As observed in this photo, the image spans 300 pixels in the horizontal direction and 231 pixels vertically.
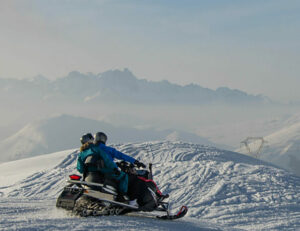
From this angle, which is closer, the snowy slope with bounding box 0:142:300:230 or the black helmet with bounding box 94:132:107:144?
the black helmet with bounding box 94:132:107:144

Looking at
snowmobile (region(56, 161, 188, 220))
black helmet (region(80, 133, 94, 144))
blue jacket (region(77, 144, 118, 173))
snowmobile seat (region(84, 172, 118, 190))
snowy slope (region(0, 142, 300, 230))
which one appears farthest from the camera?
snowy slope (region(0, 142, 300, 230))

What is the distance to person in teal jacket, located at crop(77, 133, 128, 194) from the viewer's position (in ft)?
30.0

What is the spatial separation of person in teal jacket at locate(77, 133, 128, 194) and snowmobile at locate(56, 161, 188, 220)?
0.15m

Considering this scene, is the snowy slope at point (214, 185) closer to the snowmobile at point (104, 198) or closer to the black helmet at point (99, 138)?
the snowmobile at point (104, 198)

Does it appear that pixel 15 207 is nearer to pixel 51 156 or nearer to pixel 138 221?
pixel 138 221

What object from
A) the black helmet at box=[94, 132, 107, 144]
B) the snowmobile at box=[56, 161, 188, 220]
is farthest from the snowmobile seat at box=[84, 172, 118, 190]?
the black helmet at box=[94, 132, 107, 144]

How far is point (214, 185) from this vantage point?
2892 cm

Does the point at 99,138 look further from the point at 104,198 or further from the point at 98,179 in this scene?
the point at 104,198

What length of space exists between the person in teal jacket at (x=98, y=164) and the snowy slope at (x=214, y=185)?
12.4 m

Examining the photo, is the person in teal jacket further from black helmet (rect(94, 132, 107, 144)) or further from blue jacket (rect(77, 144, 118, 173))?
black helmet (rect(94, 132, 107, 144))

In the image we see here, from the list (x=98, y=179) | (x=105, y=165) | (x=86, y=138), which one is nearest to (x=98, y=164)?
(x=105, y=165)

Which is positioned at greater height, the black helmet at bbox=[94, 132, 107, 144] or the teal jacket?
the black helmet at bbox=[94, 132, 107, 144]

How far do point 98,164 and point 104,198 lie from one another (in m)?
0.71

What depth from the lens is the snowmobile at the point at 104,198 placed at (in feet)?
29.6
